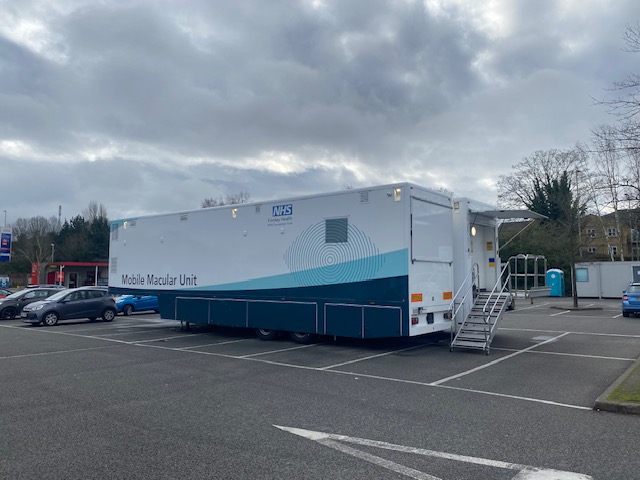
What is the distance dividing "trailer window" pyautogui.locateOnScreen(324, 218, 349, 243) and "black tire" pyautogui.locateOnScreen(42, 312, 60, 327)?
1302 cm

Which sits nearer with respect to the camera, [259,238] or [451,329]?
[451,329]

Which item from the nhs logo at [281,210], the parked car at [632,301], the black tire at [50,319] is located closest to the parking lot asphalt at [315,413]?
the nhs logo at [281,210]

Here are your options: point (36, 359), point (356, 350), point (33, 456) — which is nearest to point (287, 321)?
point (356, 350)

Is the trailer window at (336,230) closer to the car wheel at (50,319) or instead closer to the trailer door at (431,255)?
the trailer door at (431,255)

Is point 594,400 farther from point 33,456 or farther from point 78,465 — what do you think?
point 33,456

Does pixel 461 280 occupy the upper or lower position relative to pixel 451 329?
upper

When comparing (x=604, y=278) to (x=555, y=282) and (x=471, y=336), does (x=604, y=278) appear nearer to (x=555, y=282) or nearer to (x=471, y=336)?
(x=555, y=282)

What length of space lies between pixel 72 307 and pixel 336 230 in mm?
13315

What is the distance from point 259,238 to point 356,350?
3.93 metres

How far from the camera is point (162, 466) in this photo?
468cm

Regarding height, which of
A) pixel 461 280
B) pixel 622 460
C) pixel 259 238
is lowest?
pixel 622 460

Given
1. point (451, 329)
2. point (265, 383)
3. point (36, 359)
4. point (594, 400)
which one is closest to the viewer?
point (594, 400)

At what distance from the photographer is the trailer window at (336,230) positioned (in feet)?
39.2

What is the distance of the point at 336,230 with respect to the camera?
12.1 metres
